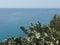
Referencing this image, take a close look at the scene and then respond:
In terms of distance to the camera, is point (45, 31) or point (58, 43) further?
point (45, 31)

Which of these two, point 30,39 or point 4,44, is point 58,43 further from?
point 4,44

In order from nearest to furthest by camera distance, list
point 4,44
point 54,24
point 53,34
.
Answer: point 4,44, point 53,34, point 54,24

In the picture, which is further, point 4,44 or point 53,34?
point 53,34

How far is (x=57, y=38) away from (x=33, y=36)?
3.06ft

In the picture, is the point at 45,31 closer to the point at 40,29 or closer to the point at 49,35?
the point at 40,29

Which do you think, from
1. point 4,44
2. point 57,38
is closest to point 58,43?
point 57,38

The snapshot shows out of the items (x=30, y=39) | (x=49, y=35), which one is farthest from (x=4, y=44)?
(x=49, y=35)

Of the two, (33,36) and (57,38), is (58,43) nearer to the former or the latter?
(57,38)

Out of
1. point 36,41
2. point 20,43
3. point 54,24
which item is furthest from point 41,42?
point 54,24

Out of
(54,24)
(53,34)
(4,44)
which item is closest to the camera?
(4,44)

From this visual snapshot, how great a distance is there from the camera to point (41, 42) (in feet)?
27.7

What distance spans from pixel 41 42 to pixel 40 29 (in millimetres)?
1045

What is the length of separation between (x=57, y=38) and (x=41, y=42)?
0.69 metres

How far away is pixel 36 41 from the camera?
27.8 ft
